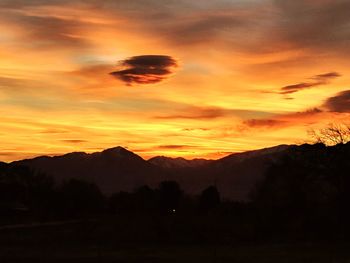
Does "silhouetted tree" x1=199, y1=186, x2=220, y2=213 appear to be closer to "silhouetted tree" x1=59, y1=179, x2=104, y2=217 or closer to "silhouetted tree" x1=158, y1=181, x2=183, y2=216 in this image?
"silhouetted tree" x1=158, y1=181, x2=183, y2=216

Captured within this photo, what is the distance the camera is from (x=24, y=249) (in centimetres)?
4675

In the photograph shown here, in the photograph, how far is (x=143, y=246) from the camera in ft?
172

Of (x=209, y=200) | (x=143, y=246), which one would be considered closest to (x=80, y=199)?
(x=209, y=200)

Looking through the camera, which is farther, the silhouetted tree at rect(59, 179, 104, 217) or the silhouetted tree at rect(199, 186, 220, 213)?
the silhouetted tree at rect(199, 186, 220, 213)

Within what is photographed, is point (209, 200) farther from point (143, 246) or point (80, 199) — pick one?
point (143, 246)

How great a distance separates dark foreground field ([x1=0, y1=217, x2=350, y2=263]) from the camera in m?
39.0

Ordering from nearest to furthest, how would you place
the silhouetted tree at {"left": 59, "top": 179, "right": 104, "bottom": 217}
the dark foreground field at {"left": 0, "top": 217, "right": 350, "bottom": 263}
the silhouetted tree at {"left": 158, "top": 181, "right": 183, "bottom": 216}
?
the dark foreground field at {"left": 0, "top": 217, "right": 350, "bottom": 263} → the silhouetted tree at {"left": 59, "top": 179, "right": 104, "bottom": 217} → the silhouetted tree at {"left": 158, "top": 181, "right": 183, "bottom": 216}

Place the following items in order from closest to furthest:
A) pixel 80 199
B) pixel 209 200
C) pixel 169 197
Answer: pixel 209 200
pixel 80 199
pixel 169 197

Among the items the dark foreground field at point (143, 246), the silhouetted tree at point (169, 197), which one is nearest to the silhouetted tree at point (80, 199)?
the silhouetted tree at point (169, 197)

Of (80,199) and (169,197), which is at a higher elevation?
(80,199)

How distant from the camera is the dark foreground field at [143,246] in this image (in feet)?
128

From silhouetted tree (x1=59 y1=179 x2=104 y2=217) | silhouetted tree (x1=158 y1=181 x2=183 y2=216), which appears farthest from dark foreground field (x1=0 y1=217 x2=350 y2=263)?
silhouetted tree (x1=158 y1=181 x2=183 y2=216)

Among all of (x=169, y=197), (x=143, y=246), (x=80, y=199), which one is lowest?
(x=143, y=246)

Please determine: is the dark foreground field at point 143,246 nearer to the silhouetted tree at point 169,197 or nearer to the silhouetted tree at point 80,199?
the silhouetted tree at point 80,199
